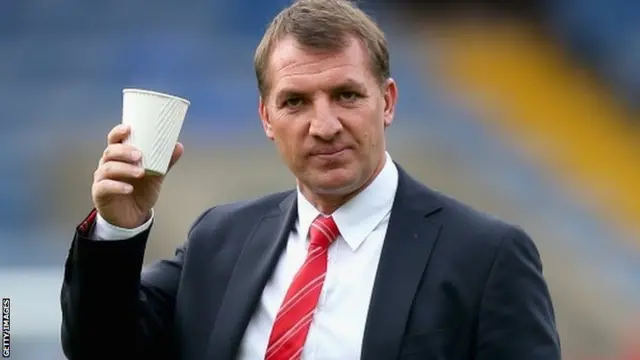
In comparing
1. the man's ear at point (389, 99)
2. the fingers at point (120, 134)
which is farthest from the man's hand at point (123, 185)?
the man's ear at point (389, 99)

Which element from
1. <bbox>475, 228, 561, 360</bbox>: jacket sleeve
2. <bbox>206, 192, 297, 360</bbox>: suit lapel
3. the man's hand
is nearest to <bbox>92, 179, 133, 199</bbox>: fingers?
the man's hand

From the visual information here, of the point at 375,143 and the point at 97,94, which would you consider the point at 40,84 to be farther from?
the point at 375,143

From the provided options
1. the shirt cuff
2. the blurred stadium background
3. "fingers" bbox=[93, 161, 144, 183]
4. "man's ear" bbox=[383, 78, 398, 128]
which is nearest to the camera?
"fingers" bbox=[93, 161, 144, 183]

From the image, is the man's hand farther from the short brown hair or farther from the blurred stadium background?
the blurred stadium background

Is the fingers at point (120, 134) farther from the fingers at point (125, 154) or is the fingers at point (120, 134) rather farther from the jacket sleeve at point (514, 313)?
the jacket sleeve at point (514, 313)

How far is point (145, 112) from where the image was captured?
184 centimetres

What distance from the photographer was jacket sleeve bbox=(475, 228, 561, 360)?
6.02 feet

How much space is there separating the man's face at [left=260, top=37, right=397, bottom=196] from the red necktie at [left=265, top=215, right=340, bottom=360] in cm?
10

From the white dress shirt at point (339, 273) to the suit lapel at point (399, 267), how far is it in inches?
1.2

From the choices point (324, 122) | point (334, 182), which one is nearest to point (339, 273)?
point (334, 182)

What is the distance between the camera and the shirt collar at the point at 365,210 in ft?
6.57

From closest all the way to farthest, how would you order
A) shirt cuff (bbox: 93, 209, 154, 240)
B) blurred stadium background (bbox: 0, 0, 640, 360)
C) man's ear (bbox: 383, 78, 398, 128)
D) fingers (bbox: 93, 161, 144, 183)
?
fingers (bbox: 93, 161, 144, 183), shirt cuff (bbox: 93, 209, 154, 240), man's ear (bbox: 383, 78, 398, 128), blurred stadium background (bbox: 0, 0, 640, 360)

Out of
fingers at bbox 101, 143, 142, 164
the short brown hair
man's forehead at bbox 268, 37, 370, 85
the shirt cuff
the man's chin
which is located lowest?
the shirt cuff

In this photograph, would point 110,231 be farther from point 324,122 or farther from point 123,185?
point 324,122
